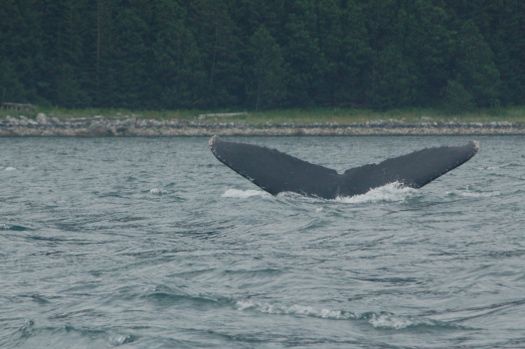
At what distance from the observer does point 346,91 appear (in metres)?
83.2

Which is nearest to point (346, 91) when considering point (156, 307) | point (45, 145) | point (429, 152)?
point (45, 145)

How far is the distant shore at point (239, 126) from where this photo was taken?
6962 centimetres

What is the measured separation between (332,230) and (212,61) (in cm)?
6529

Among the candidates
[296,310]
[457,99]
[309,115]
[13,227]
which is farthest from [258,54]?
[296,310]

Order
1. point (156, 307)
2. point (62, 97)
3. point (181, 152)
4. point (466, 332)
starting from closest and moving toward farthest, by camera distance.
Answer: point (466, 332), point (156, 307), point (181, 152), point (62, 97)

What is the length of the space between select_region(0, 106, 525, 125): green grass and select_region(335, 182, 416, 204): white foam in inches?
2070

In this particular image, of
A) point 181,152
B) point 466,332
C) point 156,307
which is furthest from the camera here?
point 181,152

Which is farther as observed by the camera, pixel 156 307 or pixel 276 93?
pixel 276 93

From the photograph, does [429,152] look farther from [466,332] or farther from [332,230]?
[466,332]

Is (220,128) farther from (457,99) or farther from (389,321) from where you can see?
(389,321)

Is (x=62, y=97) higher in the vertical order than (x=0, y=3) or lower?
lower

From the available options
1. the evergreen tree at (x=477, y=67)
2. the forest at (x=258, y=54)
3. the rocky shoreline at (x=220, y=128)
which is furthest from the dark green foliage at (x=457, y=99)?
the rocky shoreline at (x=220, y=128)

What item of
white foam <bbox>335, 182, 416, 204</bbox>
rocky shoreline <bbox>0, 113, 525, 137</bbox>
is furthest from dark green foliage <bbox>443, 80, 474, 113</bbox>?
white foam <bbox>335, 182, 416, 204</bbox>

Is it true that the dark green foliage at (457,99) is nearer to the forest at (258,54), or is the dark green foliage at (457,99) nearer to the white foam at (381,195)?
the forest at (258,54)
